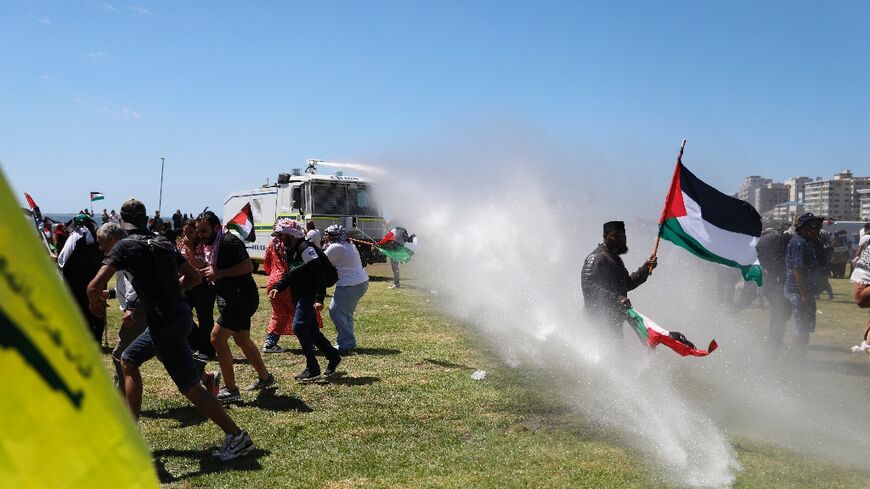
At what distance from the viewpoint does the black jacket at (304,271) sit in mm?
8539

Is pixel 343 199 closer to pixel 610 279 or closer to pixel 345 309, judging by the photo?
pixel 345 309

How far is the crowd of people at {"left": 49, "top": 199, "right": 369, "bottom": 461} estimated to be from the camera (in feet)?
17.1

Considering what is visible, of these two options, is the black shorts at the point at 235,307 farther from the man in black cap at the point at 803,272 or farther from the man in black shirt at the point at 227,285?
the man in black cap at the point at 803,272

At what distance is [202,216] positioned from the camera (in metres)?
7.36

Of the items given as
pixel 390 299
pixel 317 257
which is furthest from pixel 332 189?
pixel 317 257

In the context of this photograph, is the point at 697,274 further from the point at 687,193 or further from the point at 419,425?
the point at 419,425

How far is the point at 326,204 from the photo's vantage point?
21.7 meters

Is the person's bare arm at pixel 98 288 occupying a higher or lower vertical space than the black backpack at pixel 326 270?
higher

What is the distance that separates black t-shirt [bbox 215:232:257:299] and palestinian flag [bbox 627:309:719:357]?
12.1 ft

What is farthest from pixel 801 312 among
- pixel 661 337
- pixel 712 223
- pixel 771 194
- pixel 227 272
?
pixel 771 194

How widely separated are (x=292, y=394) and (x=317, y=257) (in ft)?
5.37

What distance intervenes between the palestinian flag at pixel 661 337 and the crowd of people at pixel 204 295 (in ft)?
11.3

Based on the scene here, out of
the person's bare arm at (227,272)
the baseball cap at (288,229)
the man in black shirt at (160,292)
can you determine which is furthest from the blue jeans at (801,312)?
the man in black shirt at (160,292)

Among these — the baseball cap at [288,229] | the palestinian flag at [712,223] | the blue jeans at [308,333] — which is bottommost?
the blue jeans at [308,333]
